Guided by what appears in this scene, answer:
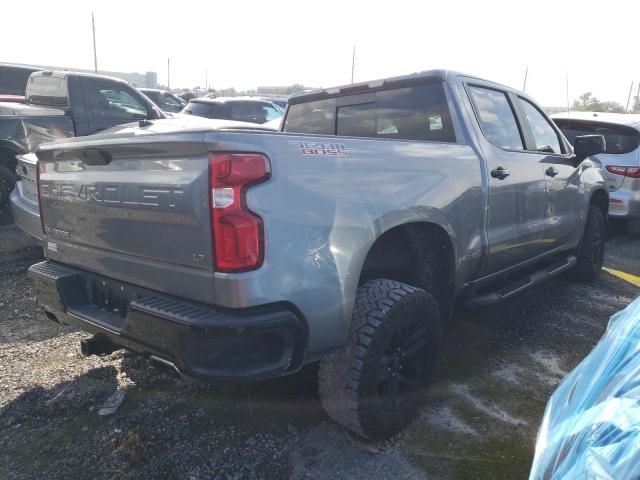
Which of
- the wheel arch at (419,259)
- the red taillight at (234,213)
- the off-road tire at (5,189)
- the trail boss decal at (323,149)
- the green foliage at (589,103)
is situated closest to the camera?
the red taillight at (234,213)

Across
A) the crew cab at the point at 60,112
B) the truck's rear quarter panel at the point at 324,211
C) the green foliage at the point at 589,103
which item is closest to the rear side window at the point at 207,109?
the crew cab at the point at 60,112

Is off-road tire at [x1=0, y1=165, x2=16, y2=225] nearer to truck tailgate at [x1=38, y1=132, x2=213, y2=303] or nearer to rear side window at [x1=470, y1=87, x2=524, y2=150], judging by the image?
truck tailgate at [x1=38, y1=132, x2=213, y2=303]

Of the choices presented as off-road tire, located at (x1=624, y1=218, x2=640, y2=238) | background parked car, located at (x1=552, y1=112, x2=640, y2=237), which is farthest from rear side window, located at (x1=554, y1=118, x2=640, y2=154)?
off-road tire, located at (x1=624, y1=218, x2=640, y2=238)

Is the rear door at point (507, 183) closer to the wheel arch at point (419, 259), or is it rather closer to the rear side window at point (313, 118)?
the wheel arch at point (419, 259)

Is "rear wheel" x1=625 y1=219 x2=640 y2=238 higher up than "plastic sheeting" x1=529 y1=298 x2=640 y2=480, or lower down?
lower down

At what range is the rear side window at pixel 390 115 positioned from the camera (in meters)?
3.29

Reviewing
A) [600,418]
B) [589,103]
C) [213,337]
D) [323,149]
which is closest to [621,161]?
[323,149]

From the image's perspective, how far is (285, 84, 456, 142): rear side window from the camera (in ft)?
10.8

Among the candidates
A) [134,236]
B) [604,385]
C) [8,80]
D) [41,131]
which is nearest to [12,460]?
[134,236]

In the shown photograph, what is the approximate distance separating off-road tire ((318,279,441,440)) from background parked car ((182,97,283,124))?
969cm

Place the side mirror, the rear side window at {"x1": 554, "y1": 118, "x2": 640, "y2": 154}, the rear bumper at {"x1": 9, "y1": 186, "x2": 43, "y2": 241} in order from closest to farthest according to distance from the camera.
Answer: the side mirror < the rear bumper at {"x1": 9, "y1": 186, "x2": 43, "y2": 241} < the rear side window at {"x1": 554, "y1": 118, "x2": 640, "y2": 154}

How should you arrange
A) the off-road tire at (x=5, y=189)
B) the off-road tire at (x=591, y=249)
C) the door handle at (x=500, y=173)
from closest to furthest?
the door handle at (x=500, y=173) → the off-road tire at (x=591, y=249) → the off-road tire at (x=5, y=189)

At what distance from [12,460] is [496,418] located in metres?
2.46

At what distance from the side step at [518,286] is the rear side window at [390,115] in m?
1.05
